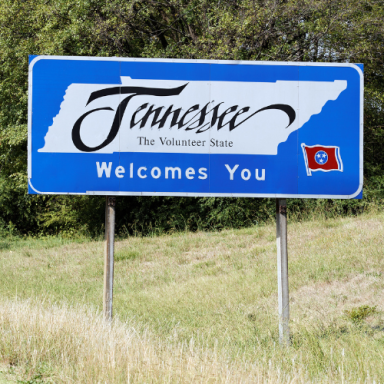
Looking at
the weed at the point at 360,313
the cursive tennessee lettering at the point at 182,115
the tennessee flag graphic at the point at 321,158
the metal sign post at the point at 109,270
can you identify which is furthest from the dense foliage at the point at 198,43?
the metal sign post at the point at 109,270

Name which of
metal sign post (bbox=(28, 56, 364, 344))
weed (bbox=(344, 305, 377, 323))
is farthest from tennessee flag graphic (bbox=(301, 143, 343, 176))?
weed (bbox=(344, 305, 377, 323))

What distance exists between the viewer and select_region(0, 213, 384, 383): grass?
3820mm

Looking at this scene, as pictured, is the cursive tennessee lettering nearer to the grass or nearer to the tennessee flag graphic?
the tennessee flag graphic

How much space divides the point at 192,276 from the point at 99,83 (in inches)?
208

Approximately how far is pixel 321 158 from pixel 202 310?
300 cm

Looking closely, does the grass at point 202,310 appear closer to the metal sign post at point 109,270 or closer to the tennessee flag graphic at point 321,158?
the metal sign post at point 109,270

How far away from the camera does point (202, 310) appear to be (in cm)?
707

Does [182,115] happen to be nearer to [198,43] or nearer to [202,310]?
[202,310]

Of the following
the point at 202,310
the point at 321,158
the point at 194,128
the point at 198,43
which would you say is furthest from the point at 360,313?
the point at 198,43

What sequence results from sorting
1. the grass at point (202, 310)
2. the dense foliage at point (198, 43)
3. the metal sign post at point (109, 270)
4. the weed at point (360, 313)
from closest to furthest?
the grass at point (202, 310) → the metal sign post at point (109, 270) → the weed at point (360, 313) → the dense foliage at point (198, 43)

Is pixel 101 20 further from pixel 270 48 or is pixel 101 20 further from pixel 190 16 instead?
pixel 270 48

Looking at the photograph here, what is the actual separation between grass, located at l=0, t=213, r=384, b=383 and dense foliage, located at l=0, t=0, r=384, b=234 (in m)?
4.49

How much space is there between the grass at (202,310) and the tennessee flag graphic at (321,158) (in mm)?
1801

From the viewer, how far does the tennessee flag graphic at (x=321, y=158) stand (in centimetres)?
543
